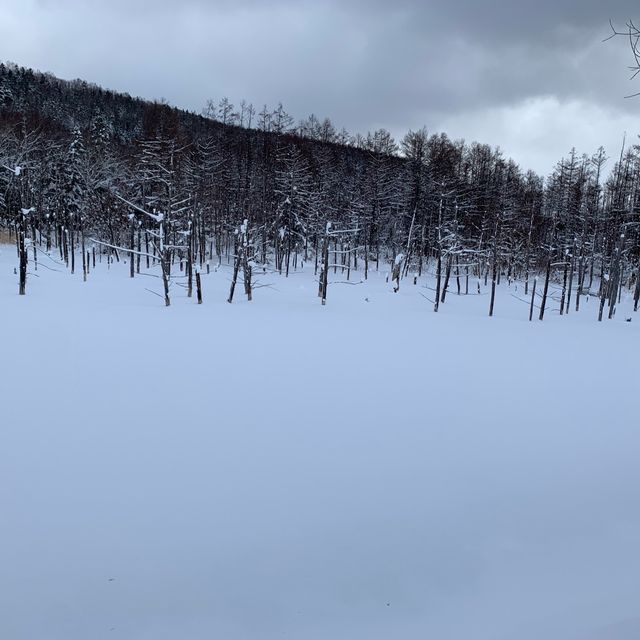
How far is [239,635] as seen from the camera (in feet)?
12.4

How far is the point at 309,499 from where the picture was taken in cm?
585

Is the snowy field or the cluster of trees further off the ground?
the cluster of trees

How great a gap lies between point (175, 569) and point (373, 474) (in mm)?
3151

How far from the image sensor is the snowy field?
4.04 m

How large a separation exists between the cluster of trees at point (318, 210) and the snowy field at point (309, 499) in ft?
89.6

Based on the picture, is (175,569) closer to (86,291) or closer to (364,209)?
(86,291)

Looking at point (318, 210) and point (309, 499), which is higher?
point (318, 210)

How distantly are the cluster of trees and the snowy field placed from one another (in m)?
27.3

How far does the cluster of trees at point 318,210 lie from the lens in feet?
140

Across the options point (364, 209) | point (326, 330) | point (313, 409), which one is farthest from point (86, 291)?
point (364, 209)

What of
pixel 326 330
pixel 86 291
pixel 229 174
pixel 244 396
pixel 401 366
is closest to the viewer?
pixel 244 396

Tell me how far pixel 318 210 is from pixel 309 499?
47.0 metres

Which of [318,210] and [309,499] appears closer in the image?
[309,499]

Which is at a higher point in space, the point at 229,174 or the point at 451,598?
the point at 229,174
